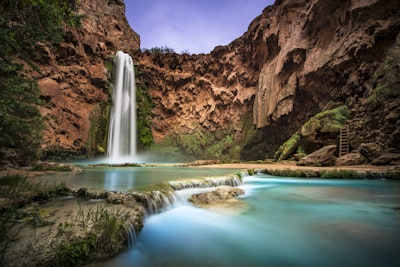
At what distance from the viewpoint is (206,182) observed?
27.3ft

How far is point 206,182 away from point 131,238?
196 inches

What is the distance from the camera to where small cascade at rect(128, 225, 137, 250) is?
3.44 meters

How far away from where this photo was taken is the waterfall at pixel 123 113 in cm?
2780

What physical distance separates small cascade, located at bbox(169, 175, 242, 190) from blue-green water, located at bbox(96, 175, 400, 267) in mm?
1301

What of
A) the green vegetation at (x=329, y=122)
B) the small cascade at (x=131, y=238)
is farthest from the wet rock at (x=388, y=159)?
the small cascade at (x=131, y=238)

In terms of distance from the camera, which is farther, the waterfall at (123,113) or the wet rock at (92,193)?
the waterfall at (123,113)

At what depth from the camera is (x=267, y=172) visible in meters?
14.0

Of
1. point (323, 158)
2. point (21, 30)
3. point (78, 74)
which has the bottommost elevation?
point (323, 158)

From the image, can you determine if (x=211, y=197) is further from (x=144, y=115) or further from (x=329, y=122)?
(x=144, y=115)

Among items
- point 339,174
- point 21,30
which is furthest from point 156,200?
point 339,174


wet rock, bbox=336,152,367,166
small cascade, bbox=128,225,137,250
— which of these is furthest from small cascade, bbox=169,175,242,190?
wet rock, bbox=336,152,367,166

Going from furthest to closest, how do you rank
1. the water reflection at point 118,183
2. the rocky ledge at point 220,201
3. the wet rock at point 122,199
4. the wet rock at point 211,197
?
the water reflection at point 118,183, the wet rock at point 211,197, the rocky ledge at point 220,201, the wet rock at point 122,199

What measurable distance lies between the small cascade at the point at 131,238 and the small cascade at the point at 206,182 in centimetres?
334

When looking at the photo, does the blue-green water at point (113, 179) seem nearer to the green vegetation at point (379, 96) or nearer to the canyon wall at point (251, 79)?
the canyon wall at point (251, 79)
